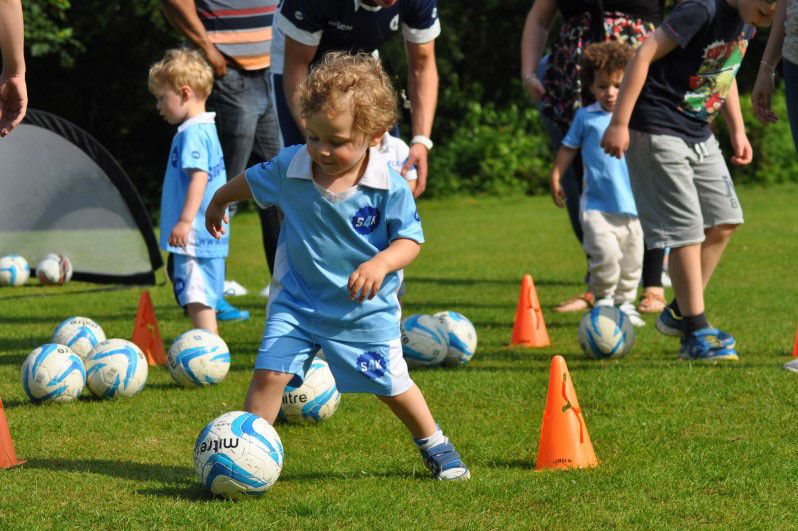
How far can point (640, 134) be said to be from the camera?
6199 mm

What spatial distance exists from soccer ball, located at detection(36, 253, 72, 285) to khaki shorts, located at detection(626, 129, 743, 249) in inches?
259

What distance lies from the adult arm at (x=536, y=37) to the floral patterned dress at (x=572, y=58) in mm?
122

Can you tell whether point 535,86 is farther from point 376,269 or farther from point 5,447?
point 5,447

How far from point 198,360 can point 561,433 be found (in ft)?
7.49

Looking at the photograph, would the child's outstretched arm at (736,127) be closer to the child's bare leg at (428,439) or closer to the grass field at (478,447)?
the grass field at (478,447)

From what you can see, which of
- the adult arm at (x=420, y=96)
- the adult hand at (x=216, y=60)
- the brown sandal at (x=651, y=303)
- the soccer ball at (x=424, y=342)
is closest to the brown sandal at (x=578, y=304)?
the brown sandal at (x=651, y=303)

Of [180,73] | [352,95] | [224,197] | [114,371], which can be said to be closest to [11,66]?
[224,197]

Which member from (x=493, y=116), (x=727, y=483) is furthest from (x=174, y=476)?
(x=493, y=116)

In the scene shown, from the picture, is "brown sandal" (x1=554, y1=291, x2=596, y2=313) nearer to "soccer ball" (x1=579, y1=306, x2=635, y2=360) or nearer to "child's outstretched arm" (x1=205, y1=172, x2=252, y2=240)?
"soccer ball" (x1=579, y1=306, x2=635, y2=360)

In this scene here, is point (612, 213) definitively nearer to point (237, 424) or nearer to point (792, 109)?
point (792, 109)

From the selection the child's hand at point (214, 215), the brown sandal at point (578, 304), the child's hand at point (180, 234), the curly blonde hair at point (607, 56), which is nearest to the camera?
the child's hand at point (214, 215)

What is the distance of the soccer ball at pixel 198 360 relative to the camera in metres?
5.69

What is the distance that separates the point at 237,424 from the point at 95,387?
187 cm

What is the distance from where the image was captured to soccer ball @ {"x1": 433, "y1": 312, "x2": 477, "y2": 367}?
623 centimetres
